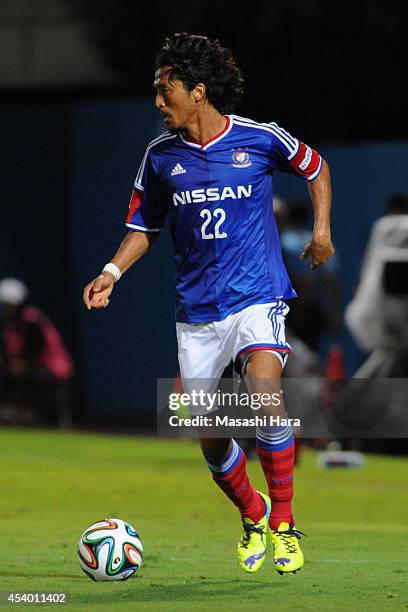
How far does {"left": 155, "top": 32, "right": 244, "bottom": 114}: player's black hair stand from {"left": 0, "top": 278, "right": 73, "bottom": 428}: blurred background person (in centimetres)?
1272

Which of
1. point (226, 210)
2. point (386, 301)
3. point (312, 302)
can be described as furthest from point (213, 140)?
point (312, 302)

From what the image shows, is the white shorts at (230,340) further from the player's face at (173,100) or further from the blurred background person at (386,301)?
the blurred background person at (386,301)

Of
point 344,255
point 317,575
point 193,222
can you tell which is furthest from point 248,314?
point 344,255

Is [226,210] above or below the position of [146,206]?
above

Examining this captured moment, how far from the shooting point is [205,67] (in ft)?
29.3

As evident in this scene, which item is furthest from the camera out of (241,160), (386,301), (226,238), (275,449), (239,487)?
(386,301)

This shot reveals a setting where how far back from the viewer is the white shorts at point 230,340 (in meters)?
8.72

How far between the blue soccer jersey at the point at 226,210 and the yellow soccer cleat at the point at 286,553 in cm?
119

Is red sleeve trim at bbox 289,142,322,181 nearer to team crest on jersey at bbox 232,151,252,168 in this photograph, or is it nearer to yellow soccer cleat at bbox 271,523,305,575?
team crest on jersey at bbox 232,151,252,168

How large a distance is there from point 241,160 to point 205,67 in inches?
20.5

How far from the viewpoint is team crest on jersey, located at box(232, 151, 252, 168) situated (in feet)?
29.2

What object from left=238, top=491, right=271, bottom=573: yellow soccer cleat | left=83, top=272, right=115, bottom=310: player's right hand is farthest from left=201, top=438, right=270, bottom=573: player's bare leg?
left=83, top=272, right=115, bottom=310: player's right hand

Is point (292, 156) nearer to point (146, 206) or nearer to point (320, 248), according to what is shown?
point (320, 248)

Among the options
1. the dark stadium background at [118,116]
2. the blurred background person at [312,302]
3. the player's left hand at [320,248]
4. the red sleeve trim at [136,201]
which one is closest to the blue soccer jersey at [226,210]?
the red sleeve trim at [136,201]
